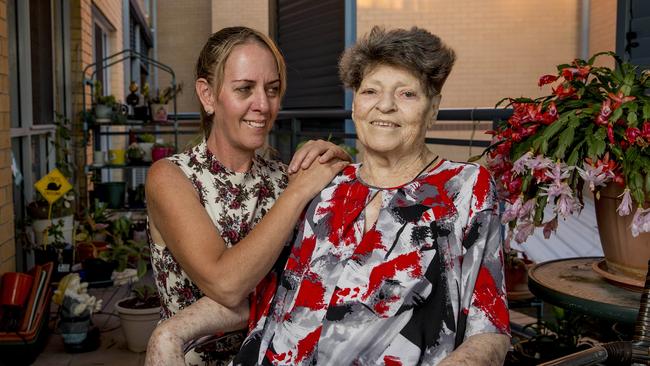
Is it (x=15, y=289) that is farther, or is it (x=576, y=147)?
(x=15, y=289)

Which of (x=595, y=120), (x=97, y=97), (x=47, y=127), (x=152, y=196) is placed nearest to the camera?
(x=595, y=120)

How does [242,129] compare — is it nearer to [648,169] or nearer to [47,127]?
[648,169]

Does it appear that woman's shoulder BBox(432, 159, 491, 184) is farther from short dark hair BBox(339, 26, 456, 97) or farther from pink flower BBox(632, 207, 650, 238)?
pink flower BBox(632, 207, 650, 238)

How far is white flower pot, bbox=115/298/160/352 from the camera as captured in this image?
124 inches

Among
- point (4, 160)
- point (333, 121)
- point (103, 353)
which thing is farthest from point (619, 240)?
point (333, 121)

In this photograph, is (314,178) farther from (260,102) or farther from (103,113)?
(103,113)

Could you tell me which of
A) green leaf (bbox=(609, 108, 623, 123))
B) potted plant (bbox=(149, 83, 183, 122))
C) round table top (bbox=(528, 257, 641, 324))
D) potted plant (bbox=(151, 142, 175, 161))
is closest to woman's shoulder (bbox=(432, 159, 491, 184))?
green leaf (bbox=(609, 108, 623, 123))

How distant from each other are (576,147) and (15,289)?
8.43 feet

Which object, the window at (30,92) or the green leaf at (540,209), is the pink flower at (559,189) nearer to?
the green leaf at (540,209)

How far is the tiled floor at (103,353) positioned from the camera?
314cm

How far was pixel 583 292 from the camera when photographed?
1628mm

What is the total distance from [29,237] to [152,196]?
280 centimetres

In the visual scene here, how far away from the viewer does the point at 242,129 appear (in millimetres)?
1669

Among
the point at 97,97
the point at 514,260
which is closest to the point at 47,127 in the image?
the point at 97,97
